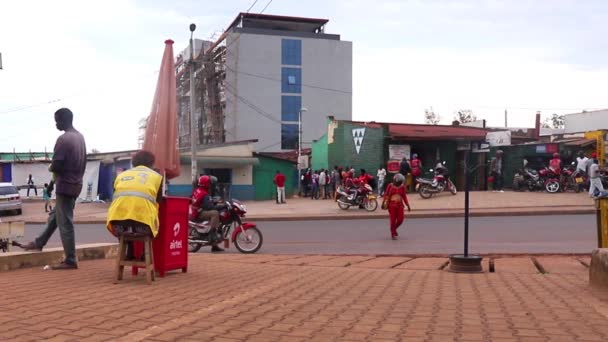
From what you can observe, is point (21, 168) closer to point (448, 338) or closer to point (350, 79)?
point (350, 79)

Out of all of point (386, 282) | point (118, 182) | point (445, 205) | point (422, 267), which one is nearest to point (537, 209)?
point (445, 205)

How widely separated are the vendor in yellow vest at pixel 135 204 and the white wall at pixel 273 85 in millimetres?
53493

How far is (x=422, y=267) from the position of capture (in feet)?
28.1

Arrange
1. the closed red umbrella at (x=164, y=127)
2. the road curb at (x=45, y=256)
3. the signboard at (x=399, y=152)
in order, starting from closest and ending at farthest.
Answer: the road curb at (x=45, y=256), the closed red umbrella at (x=164, y=127), the signboard at (x=399, y=152)

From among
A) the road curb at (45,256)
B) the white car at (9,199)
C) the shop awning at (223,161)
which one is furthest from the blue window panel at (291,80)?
the road curb at (45,256)

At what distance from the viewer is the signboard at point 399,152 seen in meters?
29.5

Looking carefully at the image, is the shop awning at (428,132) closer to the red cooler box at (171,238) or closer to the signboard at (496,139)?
the signboard at (496,139)

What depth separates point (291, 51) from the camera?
62.0m

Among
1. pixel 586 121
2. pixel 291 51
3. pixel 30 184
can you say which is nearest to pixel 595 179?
pixel 30 184

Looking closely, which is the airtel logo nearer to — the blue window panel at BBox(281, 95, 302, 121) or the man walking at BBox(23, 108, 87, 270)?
the man walking at BBox(23, 108, 87, 270)

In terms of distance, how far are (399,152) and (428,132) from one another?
1.87 metres

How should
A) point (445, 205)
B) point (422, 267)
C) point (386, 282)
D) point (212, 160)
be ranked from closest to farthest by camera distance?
point (386, 282) < point (422, 267) < point (445, 205) < point (212, 160)

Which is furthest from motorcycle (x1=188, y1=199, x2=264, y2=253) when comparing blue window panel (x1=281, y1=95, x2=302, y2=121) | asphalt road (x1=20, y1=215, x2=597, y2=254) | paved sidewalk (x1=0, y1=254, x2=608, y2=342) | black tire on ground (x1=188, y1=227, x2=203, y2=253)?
blue window panel (x1=281, y1=95, x2=302, y2=121)

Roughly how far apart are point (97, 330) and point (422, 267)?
5614 mm
